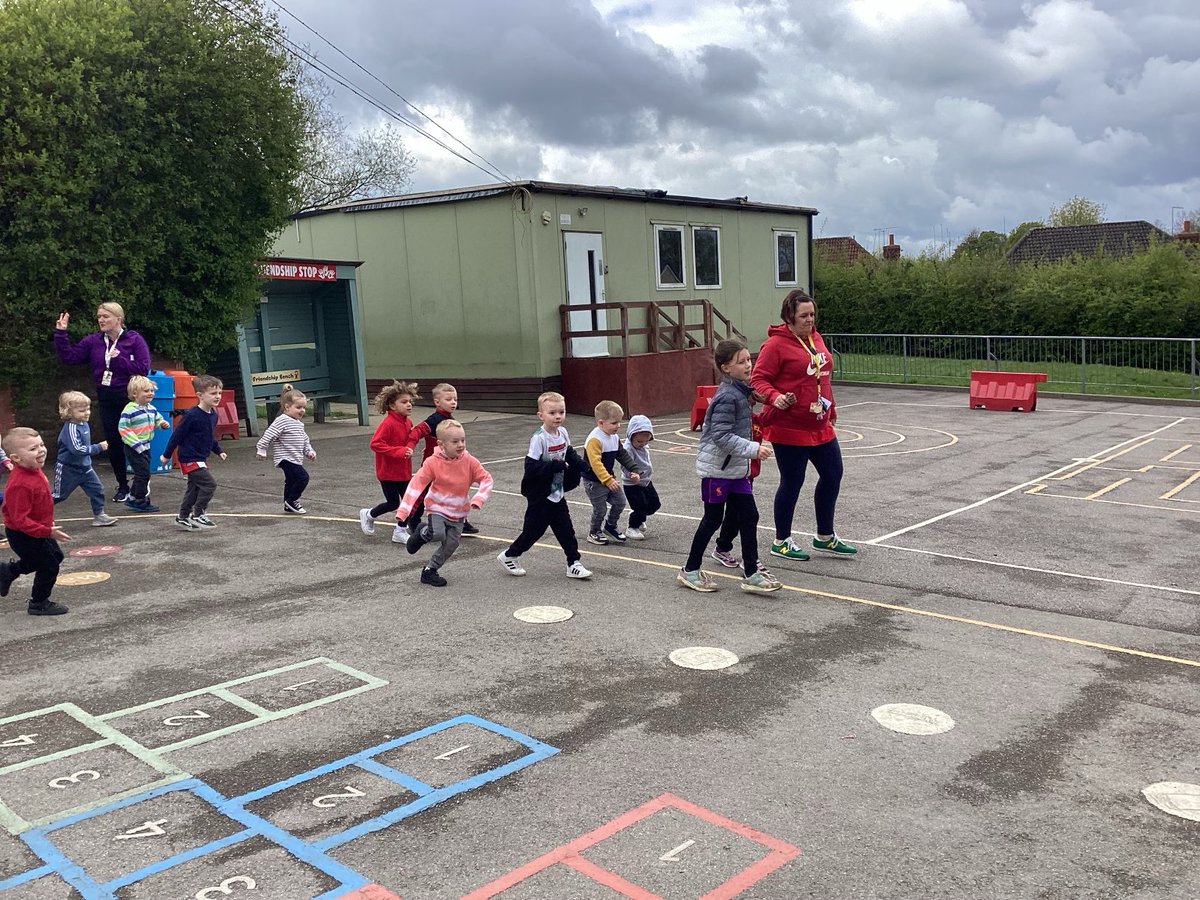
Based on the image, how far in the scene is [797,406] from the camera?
8.06 m

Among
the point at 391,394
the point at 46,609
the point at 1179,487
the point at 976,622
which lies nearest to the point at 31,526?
the point at 46,609

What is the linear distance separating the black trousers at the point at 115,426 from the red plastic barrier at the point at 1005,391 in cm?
1669

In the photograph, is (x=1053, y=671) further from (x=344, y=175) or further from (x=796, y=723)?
(x=344, y=175)

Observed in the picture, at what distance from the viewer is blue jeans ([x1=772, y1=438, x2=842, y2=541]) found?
8211 millimetres

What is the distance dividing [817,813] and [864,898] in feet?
2.03

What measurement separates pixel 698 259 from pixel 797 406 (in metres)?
18.4

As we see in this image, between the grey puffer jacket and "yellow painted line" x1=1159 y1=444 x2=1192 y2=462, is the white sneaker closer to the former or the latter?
the grey puffer jacket

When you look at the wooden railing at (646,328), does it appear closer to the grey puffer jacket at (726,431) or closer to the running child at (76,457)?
the running child at (76,457)

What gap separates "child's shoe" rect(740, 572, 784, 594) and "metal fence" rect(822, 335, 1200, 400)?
20149 millimetres

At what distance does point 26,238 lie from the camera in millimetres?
12953

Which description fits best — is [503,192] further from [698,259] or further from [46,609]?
[46,609]

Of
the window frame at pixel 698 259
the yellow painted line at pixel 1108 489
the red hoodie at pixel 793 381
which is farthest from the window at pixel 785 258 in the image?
the red hoodie at pixel 793 381

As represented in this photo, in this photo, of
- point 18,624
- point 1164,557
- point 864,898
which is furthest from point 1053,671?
point 18,624

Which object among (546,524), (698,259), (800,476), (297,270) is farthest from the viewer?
(698,259)
